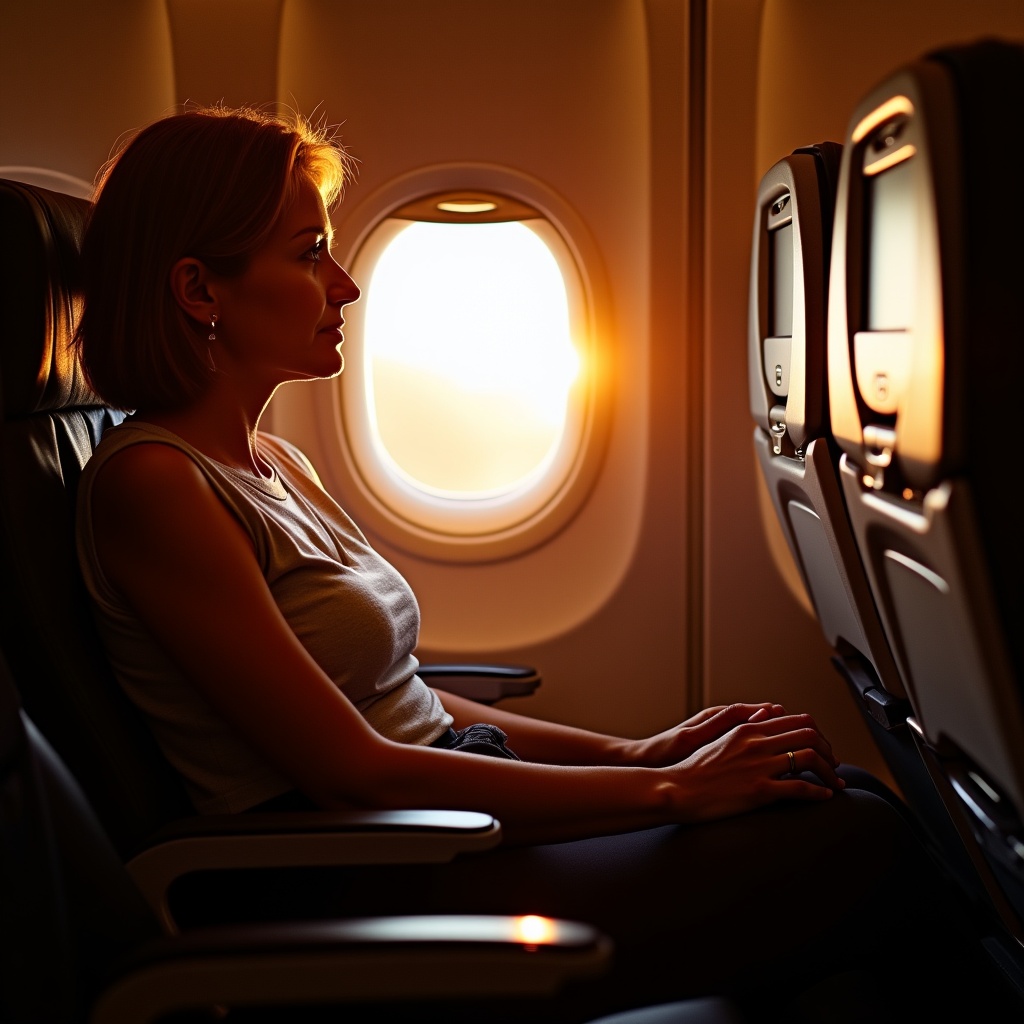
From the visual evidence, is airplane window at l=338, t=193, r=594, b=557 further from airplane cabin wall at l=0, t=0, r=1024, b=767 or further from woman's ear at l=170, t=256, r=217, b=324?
woman's ear at l=170, t=256, r=217, b=324

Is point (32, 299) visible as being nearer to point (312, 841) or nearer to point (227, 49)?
point (312, 841)

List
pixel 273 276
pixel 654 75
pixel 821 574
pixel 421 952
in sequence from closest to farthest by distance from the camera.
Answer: pixel 421 952, pixel 273 276, pixel 821 574, pixel 654 75

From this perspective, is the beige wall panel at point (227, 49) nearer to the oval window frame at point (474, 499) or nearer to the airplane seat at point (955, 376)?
the oval window frame at point (474, 499)

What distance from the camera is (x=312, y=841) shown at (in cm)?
115

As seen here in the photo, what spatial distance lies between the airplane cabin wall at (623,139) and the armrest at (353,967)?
2039 millimetres

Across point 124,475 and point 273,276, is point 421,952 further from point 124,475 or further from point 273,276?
point 273,276

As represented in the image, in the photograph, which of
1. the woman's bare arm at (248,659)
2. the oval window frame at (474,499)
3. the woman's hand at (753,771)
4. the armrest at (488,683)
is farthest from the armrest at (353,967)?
the oval window frame at (474,499)

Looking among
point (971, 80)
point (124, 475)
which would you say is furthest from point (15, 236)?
point (971, 80)

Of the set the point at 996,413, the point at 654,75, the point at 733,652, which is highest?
the point at 654,75

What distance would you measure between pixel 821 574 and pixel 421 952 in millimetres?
1397

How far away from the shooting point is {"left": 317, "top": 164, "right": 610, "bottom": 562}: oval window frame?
2.76 m

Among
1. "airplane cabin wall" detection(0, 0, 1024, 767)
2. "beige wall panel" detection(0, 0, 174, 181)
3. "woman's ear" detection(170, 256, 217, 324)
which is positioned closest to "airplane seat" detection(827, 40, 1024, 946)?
"woman's ear" detection(170, 256, 217, 324)

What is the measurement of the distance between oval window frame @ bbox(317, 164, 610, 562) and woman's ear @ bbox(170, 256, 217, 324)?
4.55ft

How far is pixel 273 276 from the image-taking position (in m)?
1.48
